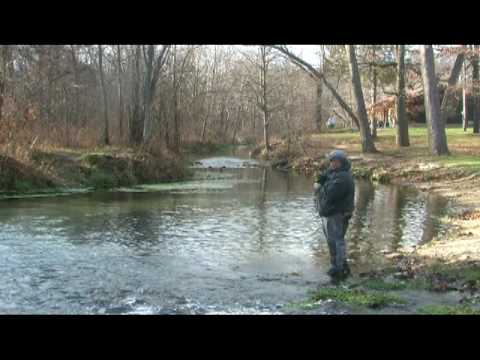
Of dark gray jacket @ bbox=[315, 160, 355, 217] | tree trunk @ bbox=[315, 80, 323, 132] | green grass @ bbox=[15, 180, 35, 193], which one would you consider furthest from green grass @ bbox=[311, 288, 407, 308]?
Answer: tree trunk @ bbox=[315, 80, 323, 132]

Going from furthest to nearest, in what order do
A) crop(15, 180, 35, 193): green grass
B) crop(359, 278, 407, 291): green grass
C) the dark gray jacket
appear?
crop(15, 180, 35, 193): green grass → the dark gray jacket → crop(359, 278, 407, 291): green grass

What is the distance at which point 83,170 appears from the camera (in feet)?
83.3

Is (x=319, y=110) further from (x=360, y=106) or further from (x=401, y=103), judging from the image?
(x=360, y=106)

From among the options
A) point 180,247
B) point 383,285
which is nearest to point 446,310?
point 383,285

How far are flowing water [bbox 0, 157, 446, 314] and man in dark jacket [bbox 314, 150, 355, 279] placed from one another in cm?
50

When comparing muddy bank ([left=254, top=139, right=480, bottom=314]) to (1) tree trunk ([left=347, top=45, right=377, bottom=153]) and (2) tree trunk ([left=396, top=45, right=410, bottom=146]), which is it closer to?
(1) tree trunk ([left=347, top=45, right=377, bottom=153])

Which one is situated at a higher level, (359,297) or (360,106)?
(360,106)

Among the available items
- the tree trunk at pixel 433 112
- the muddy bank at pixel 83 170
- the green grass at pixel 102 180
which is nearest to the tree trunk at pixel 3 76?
the muddy bank at pixel 83 170

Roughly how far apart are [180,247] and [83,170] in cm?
1399

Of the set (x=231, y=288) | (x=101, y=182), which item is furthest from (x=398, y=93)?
(x=231, y=288)

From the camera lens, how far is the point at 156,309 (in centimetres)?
794

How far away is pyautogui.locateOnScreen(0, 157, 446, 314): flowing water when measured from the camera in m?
8.54
